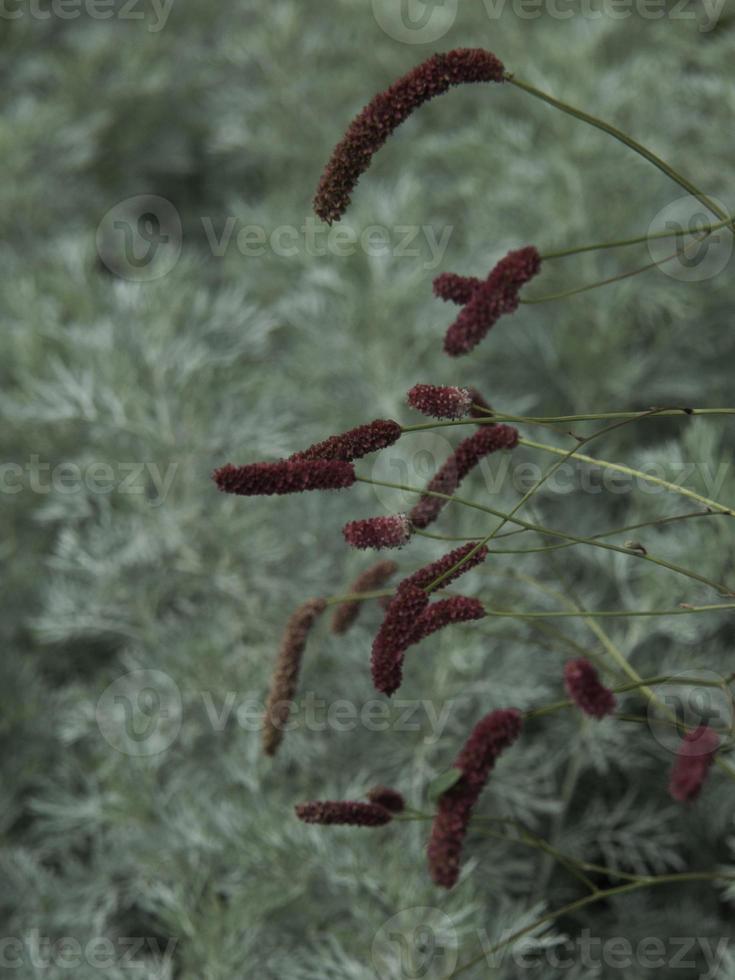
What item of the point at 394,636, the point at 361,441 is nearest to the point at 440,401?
the point at 361,441

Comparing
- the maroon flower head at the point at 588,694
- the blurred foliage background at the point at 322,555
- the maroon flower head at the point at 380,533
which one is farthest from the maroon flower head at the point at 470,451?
the blurred foliage background at the point at 322,555

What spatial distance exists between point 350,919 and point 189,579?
76 centimetres

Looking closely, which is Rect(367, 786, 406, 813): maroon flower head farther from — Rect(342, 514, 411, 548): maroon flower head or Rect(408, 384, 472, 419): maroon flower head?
Rect(408, 384, 472, 419): maroon flower head

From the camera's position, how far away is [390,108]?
83cm

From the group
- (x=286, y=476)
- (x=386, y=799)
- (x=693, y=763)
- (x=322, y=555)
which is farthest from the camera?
(x=322, y=555)

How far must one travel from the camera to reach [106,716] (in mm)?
1957

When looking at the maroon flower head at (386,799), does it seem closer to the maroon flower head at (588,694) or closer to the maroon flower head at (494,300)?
the maroon flower head at (588,694)

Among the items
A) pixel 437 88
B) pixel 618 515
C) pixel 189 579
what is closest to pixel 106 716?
pixel 189 579

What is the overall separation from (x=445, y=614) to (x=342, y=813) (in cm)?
26

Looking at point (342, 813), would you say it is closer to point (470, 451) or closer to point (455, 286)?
point (470, 451)

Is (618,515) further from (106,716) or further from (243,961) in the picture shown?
(243,961)

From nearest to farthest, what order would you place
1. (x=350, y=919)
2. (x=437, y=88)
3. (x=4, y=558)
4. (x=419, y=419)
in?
1. (x=437, y=88)
2. (x=350, y=919)
3. (x=419, y=419)
4. (x=4, y=558)

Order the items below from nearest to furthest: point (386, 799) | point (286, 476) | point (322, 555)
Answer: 1. point (286, 476)
2. point (386, 799)
3. point (322, 555)

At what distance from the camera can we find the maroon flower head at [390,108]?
817mm
